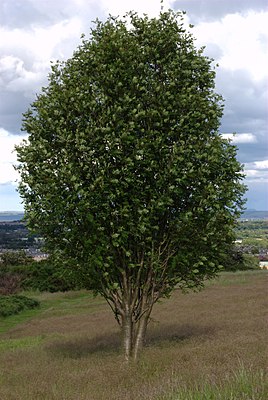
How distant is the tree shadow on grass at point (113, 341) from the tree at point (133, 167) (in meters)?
3.21

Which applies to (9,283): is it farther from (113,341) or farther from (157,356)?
(157,356)

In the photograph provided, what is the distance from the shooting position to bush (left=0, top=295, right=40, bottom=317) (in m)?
45.2

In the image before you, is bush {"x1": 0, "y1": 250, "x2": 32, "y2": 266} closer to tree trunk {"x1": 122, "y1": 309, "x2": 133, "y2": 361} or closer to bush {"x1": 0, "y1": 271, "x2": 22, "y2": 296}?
bush {"x1": 0, "y1": 271, "x2": 22, "y2": 296}

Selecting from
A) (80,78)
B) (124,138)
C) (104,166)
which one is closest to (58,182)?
(104,166)

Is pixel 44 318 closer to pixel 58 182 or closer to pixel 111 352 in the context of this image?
pixel 111 352

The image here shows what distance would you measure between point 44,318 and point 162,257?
25893mm

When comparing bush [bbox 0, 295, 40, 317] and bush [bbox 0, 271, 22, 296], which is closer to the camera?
bush [bbox 0, 295, 40, 317]

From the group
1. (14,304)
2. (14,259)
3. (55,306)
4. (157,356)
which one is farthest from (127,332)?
(14,259)

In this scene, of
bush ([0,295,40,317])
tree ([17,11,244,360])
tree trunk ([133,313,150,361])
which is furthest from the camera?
bush ([0,295,40,317])

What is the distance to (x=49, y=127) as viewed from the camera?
57.8 ft

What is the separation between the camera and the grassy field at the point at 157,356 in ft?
31.5

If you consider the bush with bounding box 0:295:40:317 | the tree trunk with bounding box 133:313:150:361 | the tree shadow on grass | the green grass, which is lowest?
the green grass

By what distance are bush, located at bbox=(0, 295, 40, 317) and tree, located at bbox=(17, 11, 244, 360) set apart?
2983 centimetres

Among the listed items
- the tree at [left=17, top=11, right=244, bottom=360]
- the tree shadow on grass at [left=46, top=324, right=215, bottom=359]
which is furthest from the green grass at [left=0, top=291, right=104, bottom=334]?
the tree at [left=17, top=11, right=244, bottom=360]
